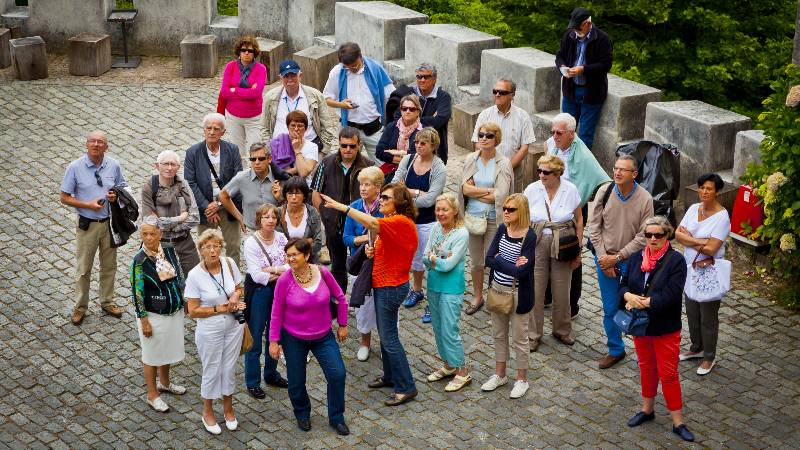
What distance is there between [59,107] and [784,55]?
32.8 ft

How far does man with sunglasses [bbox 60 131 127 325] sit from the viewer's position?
10688 millimetres

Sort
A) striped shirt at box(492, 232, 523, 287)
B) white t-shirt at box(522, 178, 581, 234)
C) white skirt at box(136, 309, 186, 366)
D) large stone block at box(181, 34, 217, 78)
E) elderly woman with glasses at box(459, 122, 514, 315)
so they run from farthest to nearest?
1. large stone block at box(181, 34, 217, 78)
2. elderly woman with glasses at box(459, 122, 514, 315)
3. white t-shirt at box(522, 178, 581, 234)
4. striped shirt at box(492, 232, 523, 287)
5. white skirt at box(136, 309, 186, 366)

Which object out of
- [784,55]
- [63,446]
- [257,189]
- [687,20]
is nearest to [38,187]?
[257,189]

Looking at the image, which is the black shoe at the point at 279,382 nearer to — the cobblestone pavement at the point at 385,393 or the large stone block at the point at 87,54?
the cobblestone pavement at the point at 385,393

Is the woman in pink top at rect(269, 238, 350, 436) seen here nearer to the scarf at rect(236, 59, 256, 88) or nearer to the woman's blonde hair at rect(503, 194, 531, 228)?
the woman's blonde hair at rect(503, 194, 531, 228)

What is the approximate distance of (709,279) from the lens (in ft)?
32.9

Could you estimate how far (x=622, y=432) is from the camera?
31.0 ft

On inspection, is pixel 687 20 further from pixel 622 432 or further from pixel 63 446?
pixel 63 446

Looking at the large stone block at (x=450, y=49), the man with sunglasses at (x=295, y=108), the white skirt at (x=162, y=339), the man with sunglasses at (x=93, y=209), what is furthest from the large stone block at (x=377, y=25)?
the white skirt at (x=162, y=339)

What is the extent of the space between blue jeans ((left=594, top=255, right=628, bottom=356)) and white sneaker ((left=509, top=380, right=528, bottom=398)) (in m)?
0.93

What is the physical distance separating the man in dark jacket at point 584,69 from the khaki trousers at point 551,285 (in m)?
3.58

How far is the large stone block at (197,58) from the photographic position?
17.1m

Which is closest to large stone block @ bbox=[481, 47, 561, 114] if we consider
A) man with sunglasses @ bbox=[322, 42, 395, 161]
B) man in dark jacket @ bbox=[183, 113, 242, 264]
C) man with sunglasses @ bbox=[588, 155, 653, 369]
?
man with sunglasses @ bbox=[322, 42, 395, 161]

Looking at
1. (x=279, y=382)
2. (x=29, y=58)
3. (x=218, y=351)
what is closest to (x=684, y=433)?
(x=279, y=382)
